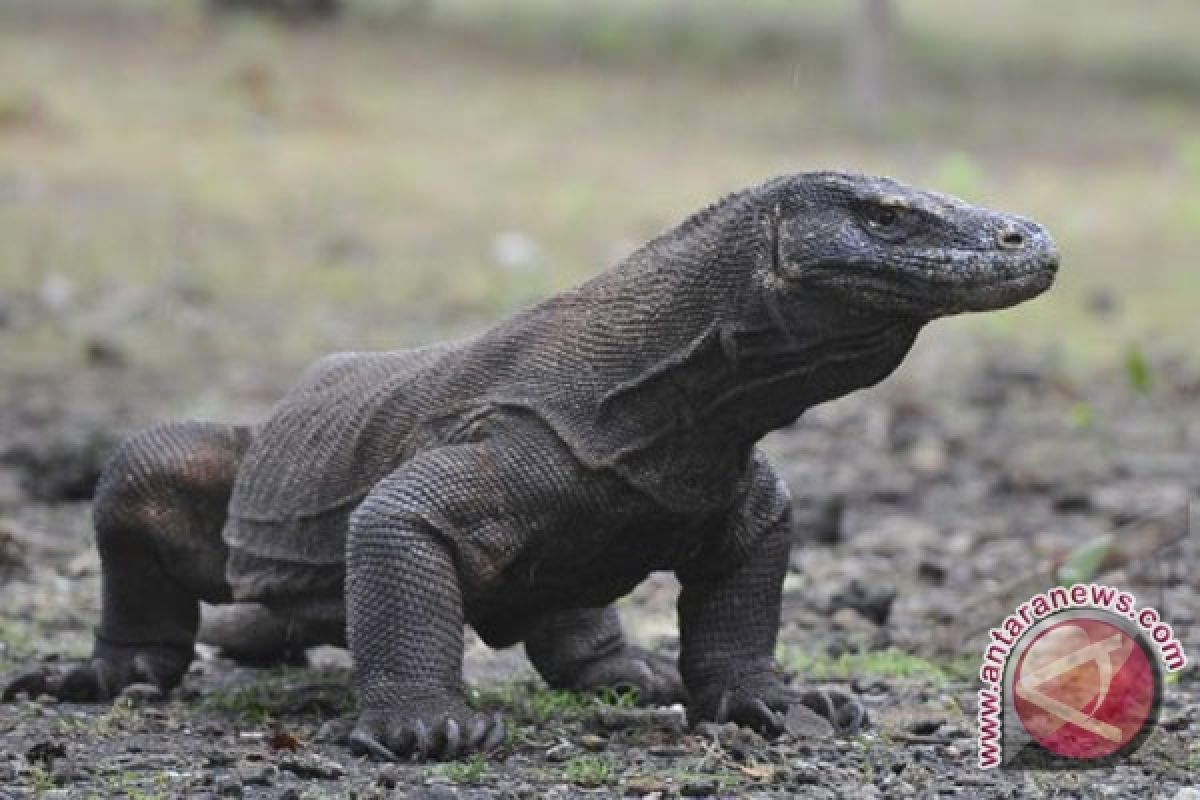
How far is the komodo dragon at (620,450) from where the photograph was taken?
4.95 meters

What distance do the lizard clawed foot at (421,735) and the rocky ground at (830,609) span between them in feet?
0.14

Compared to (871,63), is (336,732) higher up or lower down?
lower down

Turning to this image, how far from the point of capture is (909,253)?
4.88 m

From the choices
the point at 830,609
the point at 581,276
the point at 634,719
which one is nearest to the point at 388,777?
the point at 634,719

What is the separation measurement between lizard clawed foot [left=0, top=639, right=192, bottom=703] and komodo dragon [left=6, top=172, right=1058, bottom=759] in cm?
41

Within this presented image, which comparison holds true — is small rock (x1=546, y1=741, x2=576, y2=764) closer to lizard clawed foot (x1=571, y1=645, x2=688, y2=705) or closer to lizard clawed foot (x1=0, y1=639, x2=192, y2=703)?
lizard clawed foot (x1=571, y1=645, x2=688, y2=705)

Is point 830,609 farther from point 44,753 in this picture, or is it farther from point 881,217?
point 44,753

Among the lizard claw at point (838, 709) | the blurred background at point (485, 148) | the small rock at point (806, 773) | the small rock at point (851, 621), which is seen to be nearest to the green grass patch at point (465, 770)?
the small rock at point (806, 773)

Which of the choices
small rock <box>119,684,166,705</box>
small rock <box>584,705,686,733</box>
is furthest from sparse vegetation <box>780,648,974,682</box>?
small rock <box>119,684,166,705</box>

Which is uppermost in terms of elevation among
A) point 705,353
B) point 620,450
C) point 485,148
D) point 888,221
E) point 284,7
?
point 284,7

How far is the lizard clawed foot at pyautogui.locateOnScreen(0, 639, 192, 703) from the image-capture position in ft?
19.4

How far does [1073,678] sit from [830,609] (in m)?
2.46

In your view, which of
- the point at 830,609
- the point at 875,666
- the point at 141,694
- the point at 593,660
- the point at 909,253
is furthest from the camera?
the point at 830,609

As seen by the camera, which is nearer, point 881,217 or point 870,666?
point 881,217
